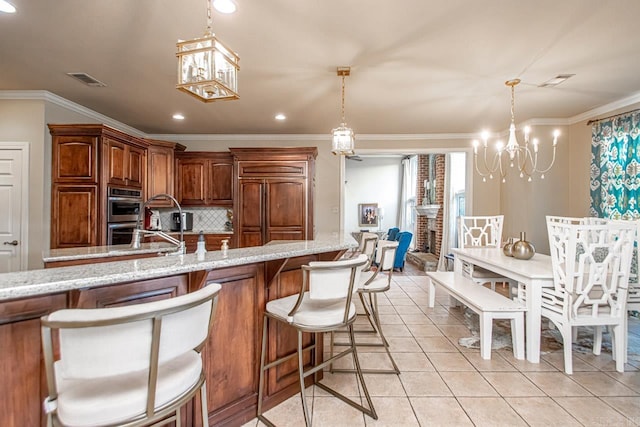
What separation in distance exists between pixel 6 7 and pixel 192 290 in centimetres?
230

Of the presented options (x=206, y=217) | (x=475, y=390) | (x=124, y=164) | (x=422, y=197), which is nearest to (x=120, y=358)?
(x=475, y=390)

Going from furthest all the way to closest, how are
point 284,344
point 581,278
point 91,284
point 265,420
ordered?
point 581,278 → point 284,344 → point 265,420 → point 91,284

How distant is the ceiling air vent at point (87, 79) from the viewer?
10.4ft

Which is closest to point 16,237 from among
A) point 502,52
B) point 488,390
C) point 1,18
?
point 1,18

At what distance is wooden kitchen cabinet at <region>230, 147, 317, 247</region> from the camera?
5.04 m

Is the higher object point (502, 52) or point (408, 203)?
point (502, 52)

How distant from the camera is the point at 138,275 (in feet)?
4.18

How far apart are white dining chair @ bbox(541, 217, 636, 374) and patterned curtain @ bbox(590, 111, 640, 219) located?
179cm

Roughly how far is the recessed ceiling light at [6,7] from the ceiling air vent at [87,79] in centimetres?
103

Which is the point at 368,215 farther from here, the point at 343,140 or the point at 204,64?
the point at 204,64

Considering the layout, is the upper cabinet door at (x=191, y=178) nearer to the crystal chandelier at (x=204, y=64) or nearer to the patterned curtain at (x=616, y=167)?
the crystal chandelier at (x=204, y=64)

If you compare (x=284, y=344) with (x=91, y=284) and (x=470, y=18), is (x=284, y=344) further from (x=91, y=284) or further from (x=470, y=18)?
(x=470, y=18)

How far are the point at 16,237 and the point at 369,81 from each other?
4.35m

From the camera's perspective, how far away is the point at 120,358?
0.92m
